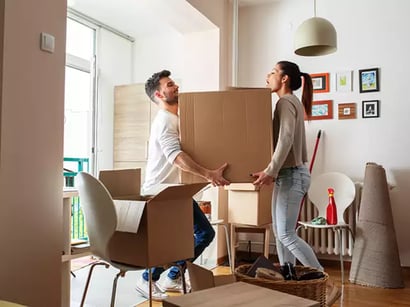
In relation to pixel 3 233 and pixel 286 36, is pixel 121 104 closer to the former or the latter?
pixel 286 36

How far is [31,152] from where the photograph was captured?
5.88ft

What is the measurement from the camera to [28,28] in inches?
70.6

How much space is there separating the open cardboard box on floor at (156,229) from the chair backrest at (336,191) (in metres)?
1.96

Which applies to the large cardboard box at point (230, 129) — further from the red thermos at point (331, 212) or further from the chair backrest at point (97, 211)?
the red thermos at point (331, 212)

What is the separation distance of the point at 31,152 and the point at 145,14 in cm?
283

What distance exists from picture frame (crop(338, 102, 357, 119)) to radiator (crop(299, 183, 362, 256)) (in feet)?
2.07

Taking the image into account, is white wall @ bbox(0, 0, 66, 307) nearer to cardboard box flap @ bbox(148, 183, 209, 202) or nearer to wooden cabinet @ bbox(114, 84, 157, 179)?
cardboard box flap @ bbox(148, 183, 209, 202)

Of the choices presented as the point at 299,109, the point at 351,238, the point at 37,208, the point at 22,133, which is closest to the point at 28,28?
the point at 22,133

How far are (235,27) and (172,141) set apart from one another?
2204mm

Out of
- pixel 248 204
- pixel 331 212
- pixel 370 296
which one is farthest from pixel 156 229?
pixel 331 212

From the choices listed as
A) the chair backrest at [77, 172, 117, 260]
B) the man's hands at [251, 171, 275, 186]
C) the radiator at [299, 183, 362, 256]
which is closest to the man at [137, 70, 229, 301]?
the man's hands at [251, 171, 275, 186]

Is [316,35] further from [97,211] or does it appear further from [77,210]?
[77,210]

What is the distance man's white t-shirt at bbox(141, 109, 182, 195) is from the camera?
229 cm

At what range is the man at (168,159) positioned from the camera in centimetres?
215
